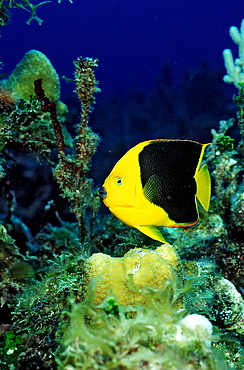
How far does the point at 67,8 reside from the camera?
48.8 ft

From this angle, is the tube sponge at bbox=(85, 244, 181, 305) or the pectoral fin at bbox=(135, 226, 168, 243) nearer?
the tube sponge at bbox=(85, 244, 181, 305)

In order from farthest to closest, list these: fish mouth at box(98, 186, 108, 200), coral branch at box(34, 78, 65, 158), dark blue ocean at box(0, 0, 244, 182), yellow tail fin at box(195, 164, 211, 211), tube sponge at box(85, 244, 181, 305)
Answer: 1. dark blue ocean at box(0, 0, 244, 182)
2. coral branch at box(34, 78, 65, 158)
3. yellow tail fin at box(195, 164, 211, 211)
4. fish mouth at box(98, 186, 108, 200)
5. tube sponge at box(85, 244, 181, 305)

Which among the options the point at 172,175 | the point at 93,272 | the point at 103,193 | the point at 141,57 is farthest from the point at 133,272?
the point at 141,57

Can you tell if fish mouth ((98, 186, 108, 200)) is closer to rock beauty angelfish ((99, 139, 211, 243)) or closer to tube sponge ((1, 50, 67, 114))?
rock beauty angelfish ((99, 139, 211, 243))

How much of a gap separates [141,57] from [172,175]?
1029 cm

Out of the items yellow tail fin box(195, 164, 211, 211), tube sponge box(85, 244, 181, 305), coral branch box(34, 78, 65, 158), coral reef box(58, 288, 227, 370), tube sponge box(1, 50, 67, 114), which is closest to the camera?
coral reef box(58, 288, 227, 370)

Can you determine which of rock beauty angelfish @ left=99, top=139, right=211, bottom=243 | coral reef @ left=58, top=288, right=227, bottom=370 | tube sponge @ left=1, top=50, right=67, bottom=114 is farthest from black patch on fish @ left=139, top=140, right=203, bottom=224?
tube sponge @ left=1, top=50, right=67, bottom=114

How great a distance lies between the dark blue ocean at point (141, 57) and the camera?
656 cm

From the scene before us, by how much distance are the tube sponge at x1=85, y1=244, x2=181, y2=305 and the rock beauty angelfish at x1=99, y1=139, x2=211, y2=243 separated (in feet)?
0.53

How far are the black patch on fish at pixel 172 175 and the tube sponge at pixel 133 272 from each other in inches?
10.2

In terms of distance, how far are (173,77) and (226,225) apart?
6065mm

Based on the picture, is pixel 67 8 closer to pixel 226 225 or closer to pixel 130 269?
pixel 226 225

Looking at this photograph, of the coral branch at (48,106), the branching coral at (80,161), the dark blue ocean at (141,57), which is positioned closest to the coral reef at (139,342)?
the branching coral at (80,161)

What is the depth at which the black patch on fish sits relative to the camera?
5.79 feet
